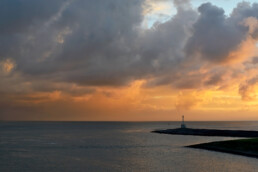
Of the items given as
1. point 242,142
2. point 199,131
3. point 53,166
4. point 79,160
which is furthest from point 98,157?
point 199,131

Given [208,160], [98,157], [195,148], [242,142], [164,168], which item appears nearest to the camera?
[164,168]

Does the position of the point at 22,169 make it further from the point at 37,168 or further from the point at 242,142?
the point at 242,142

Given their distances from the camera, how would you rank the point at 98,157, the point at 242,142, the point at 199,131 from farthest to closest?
the point at 199,131, the point at 242,142, the point at 98,157

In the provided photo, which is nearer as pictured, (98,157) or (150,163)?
(150,163)

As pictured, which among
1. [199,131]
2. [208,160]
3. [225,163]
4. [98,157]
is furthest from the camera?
[199,131]

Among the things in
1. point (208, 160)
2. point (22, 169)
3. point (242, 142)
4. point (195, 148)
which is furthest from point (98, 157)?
point (242, 142)

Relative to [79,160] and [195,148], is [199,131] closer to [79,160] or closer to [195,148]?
[195,148]

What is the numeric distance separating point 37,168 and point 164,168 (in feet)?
75.5

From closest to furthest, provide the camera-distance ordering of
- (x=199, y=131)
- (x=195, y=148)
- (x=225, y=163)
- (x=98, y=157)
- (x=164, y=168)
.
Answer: (x=164, y=168), (x=225, y=163), (x=98, y=157), (x=195, y=148), (x=199, y=131)

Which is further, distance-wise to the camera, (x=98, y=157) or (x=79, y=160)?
(x=98, y=157)

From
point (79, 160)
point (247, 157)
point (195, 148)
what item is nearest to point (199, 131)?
point (195, 148)

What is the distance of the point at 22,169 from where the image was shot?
175 feet

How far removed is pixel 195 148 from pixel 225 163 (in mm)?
25364

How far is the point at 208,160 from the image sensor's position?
6150 cm
